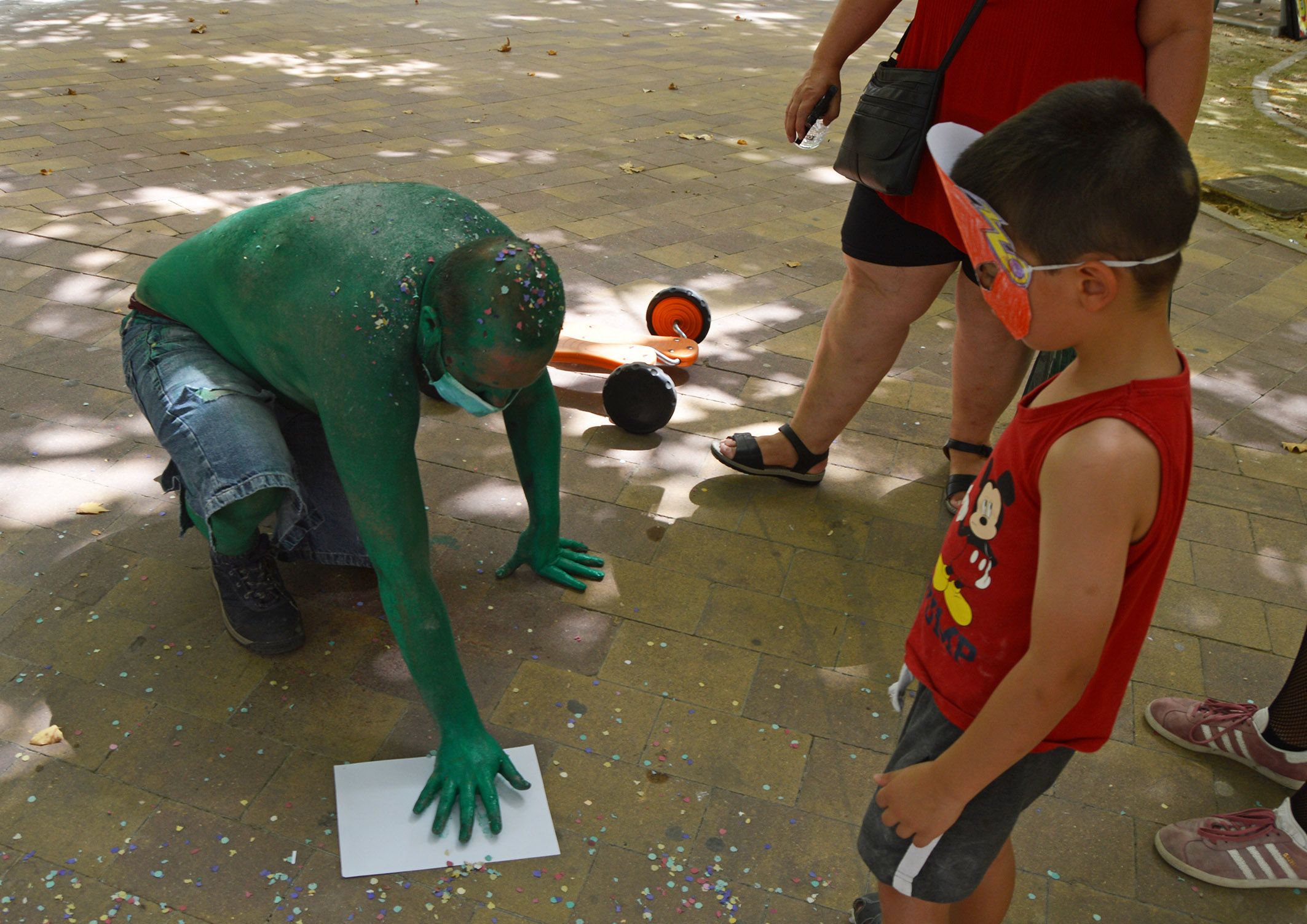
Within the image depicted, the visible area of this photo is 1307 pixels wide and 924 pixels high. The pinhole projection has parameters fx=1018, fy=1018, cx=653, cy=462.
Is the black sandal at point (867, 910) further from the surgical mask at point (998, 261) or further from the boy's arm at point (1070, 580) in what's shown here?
the surgical mask at point (998, 261)

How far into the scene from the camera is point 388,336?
1778 mm

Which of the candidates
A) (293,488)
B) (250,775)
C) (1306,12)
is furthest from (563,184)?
(1306,12)

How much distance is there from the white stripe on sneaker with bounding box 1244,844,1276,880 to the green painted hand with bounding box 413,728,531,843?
1465mm

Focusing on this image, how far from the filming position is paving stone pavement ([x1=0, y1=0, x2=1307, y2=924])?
200cm

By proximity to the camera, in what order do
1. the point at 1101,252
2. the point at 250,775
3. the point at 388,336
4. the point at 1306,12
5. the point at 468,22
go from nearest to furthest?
the point at 1101,252 → the point at 388,336 → the point at 250,775 → the point at 468,22 → the point at 1306,12

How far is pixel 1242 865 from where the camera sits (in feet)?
6.64

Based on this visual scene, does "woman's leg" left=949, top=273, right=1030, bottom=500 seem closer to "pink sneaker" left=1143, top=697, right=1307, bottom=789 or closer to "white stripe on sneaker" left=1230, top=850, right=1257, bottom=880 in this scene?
"pink sneaker" left=1143, top=697, right=1307, bottom=789

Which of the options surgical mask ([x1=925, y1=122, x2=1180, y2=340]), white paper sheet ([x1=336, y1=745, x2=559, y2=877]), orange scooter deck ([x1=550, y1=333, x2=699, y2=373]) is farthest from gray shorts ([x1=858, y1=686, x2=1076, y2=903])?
orange scooter deck ([x1=550, y1=333, x2=699, y2=373])

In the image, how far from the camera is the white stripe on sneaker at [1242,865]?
2018mm

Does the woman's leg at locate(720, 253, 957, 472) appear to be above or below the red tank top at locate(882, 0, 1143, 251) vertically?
below

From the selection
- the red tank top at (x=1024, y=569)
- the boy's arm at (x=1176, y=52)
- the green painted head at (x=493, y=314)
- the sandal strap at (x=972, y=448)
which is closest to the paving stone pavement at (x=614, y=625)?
the sandal strap at (x=972, y=448)

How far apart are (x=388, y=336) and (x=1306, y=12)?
14671 mm

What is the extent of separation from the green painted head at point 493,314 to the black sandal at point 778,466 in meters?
1.51

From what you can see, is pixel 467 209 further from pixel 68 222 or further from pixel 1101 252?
pixel 68 222
